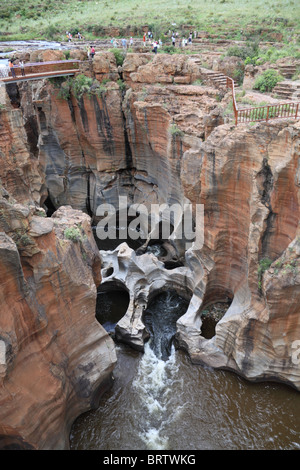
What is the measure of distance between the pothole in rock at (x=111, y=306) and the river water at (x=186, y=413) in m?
2.71

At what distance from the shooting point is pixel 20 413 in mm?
8781

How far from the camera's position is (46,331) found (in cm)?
995

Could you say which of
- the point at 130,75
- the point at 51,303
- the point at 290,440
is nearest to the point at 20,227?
the point at 51,303

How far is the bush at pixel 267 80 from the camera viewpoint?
1680 cm

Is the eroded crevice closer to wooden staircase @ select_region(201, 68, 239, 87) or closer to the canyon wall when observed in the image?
the canyon wall

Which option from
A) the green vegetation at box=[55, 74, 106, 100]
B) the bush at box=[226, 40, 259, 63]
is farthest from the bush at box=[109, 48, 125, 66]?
the bush at box=[226, 40, 259, 63]

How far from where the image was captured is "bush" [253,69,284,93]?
1680 centimetres

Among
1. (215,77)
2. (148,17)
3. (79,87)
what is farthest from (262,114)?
(148,17)

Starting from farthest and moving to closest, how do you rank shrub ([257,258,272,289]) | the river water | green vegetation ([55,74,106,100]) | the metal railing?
green vegetation ([55,74,106,100])
the metal railing
shrub ([257,258,272,289])
the river water

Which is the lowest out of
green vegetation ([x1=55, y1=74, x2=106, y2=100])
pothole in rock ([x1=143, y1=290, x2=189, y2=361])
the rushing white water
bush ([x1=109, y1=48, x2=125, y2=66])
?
pothole in rock ([x1=143, y1=290, x2=189, y2=361])

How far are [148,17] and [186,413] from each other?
1496 inches

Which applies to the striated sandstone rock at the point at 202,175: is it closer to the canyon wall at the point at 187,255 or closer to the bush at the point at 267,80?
the canyon wall at the point at 187,255

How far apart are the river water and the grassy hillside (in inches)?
971

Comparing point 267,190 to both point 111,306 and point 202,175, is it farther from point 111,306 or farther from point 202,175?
point 111,306
